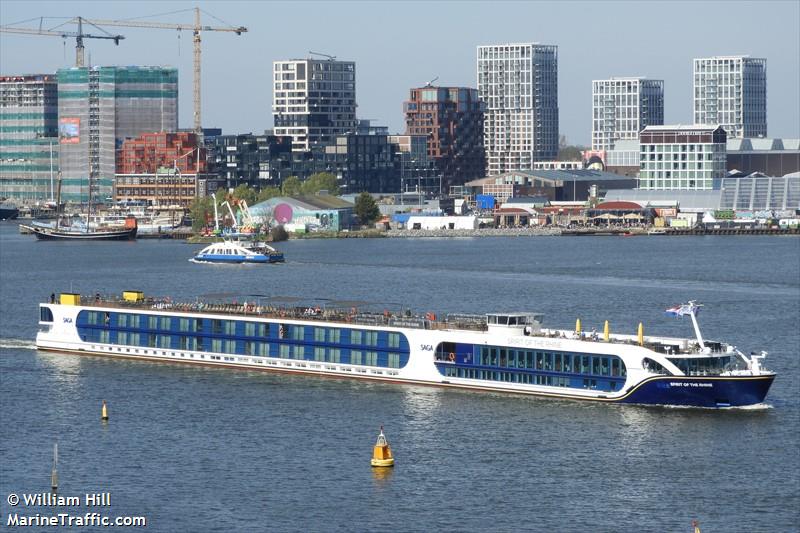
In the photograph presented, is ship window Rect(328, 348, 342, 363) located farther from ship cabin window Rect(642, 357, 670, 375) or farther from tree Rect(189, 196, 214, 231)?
tree Rect(189, 196, 214, 231)

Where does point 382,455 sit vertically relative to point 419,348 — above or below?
below

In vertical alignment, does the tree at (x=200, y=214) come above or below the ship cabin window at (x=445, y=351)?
above

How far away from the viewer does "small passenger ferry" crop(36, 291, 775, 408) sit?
5672cm

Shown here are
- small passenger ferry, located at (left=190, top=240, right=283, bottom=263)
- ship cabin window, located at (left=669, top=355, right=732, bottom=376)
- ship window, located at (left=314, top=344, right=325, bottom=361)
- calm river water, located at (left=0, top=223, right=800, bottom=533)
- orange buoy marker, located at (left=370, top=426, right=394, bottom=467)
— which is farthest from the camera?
small passenger ferry, located at (left=190, top=240, right=283, bottom=263)

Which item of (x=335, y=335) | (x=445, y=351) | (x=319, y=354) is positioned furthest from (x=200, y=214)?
(x=445, y=351)

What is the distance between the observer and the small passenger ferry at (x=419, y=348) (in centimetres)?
5672

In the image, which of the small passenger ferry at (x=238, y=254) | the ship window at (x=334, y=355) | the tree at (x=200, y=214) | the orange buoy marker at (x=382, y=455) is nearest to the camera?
the orange buoy marker at (x=382, y=455)

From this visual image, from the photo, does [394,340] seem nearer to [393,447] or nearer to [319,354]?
[319,354]

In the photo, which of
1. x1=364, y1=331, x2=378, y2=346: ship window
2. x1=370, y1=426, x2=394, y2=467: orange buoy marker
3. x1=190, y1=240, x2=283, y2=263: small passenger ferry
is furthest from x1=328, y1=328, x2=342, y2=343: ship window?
x1=190, y1=240, x2=283, y2=263: small passenger ferry

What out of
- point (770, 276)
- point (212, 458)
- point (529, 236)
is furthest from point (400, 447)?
point (529, 236)

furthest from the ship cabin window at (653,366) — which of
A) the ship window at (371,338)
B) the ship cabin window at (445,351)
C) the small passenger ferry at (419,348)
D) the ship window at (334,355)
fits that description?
the ship window at (334,355)

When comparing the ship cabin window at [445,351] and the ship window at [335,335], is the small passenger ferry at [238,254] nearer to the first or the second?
the ship window at [335,335]

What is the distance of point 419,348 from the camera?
63375 mm

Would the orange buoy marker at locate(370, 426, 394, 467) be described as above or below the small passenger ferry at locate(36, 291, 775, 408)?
below
